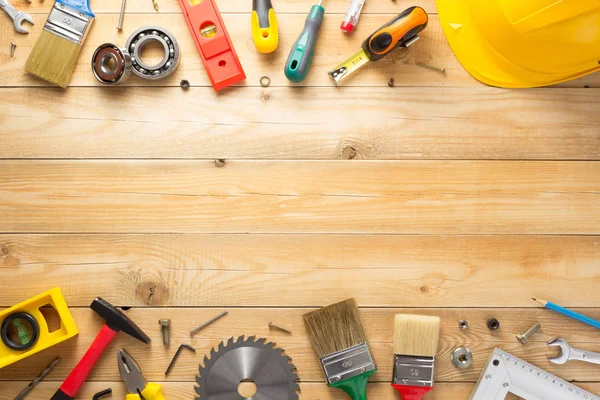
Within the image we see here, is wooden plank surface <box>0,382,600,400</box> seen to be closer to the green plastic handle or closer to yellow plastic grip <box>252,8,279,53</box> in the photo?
the green plastic handle

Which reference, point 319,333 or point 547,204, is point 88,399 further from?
point 547,204

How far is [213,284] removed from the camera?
149 centimetres

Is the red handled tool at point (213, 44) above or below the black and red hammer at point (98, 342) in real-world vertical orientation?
above

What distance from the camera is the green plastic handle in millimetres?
1428

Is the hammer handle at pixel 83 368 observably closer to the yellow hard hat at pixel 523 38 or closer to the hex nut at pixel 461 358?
the hex nut at pixel 461 358

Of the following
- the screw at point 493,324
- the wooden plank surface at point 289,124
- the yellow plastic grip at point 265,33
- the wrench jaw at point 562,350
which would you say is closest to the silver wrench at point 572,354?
the wrench jaw at point 562,350

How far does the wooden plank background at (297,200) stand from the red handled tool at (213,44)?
0.12 ft

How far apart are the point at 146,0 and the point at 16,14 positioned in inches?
12.7

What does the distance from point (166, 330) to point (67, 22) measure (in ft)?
2.62

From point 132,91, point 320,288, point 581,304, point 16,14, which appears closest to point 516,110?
point 581,304

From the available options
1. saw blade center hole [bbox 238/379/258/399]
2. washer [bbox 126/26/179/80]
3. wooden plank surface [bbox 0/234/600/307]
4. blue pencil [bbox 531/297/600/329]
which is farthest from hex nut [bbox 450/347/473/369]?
washer [bbox 126/26/179/80]

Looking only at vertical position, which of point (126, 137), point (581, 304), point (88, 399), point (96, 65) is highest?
point (96, 65)

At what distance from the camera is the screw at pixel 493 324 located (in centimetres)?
148

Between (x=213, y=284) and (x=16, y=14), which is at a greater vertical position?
(x=16, y=14)
